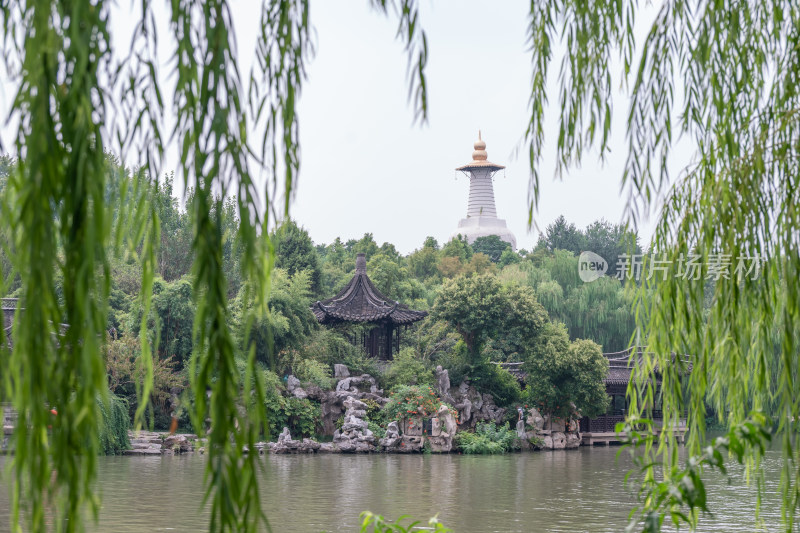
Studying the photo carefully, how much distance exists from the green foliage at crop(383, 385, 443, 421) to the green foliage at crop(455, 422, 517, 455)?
2.45 ft

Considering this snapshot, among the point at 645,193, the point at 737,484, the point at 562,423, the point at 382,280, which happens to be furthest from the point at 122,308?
the point at 645,193

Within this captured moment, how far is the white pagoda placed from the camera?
118ft

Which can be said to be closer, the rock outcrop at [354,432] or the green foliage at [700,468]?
the green foliage at [700,468]

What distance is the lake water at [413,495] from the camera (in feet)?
22.5

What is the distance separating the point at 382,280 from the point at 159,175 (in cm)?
1855

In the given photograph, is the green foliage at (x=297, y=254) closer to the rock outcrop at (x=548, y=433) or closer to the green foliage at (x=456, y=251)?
the rock outcrop at (x=548, y=433)

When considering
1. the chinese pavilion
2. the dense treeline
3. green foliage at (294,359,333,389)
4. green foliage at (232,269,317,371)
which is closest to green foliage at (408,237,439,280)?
the dense treeline

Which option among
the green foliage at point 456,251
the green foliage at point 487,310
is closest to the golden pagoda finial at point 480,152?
the green foliage at point 456,251

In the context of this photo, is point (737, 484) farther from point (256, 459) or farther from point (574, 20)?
point (256, 459)

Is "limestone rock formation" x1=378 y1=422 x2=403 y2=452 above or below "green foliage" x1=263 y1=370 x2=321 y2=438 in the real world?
below

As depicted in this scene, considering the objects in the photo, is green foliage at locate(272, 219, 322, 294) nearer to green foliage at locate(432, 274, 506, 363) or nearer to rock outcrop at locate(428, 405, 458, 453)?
green foliage at locate(432, 274, 506, 363)

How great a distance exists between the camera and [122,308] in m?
15.0

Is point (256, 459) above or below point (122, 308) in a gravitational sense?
below

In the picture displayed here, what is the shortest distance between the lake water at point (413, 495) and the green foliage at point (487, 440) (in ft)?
4.87
